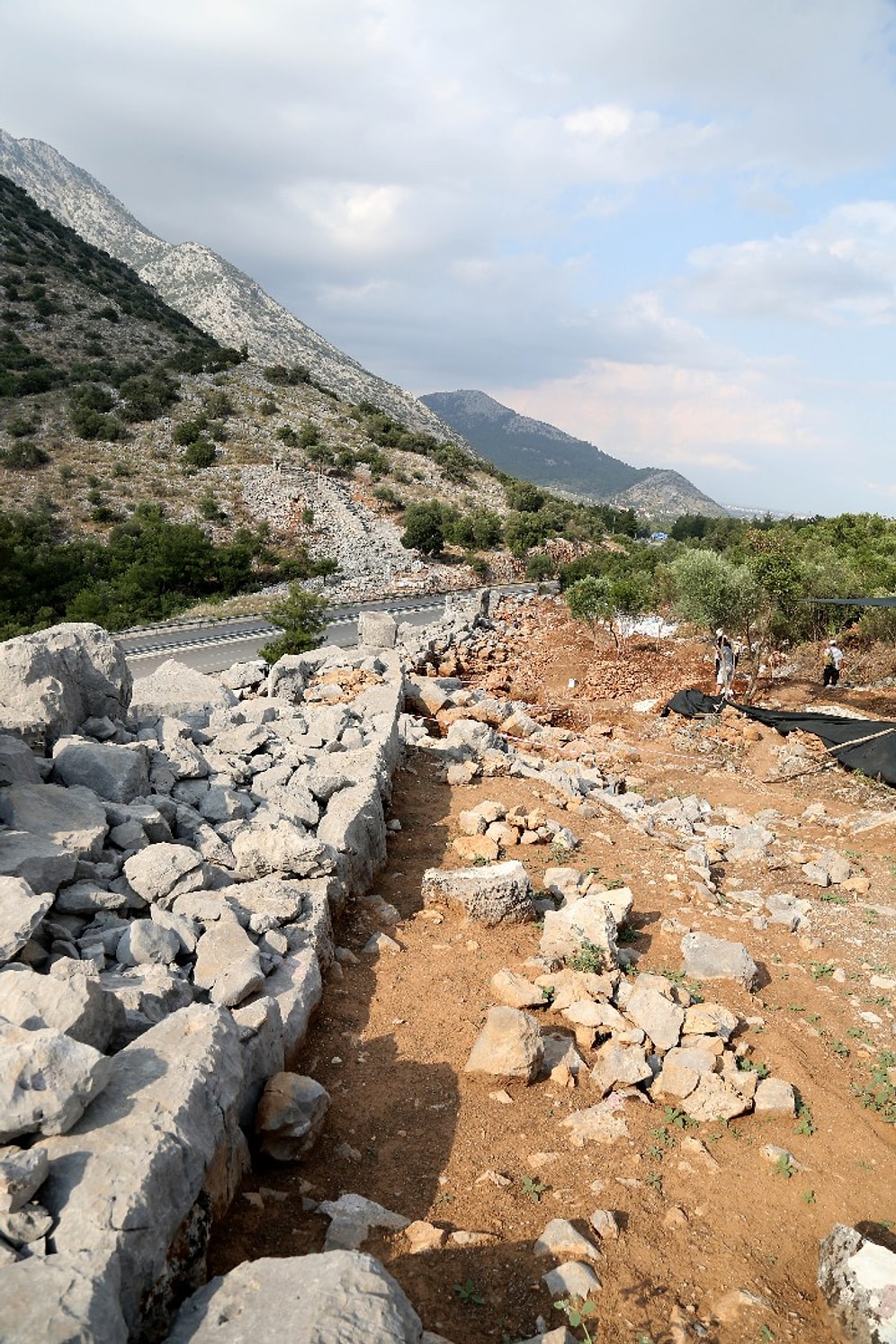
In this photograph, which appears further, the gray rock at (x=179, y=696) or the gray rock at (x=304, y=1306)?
the gray rock at (x=179, y=696)

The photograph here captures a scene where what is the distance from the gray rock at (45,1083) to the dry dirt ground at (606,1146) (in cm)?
105

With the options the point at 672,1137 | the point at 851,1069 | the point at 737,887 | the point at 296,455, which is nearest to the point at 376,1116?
the point at 672,1137

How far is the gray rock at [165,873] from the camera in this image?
18.6ft

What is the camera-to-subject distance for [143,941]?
498 centimetres

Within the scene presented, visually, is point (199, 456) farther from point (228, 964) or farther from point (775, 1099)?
point (775, 1099)

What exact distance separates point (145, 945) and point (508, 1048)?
7.93 feet

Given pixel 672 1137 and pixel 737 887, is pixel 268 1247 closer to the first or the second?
A: pixel 672 1137

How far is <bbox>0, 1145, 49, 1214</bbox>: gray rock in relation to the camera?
8.81 feet

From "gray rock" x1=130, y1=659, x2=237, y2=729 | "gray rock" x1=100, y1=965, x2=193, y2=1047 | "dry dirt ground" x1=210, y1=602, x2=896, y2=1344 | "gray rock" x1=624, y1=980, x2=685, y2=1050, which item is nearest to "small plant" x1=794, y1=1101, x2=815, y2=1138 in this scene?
"dry dirt ground" x1=210, y1=602, x2=896, y2=1344

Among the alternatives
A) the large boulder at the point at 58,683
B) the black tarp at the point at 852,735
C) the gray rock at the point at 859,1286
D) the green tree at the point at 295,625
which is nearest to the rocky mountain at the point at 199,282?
the green tree at the point at 295,625

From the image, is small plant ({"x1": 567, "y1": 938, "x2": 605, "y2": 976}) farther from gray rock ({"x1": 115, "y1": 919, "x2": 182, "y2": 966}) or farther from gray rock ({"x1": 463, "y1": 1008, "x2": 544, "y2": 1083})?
gray rock ({"x1": 115, "y1": 919, "x2": 182, "y2": 966})

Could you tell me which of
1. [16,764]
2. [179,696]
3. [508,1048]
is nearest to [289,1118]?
[508,1048]

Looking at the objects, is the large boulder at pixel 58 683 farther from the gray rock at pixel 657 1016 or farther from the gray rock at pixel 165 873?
the gray rock at pixel 657 1016

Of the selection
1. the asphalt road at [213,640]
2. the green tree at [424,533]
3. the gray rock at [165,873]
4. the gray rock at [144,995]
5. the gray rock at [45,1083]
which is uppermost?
the green tree at [424,533]
